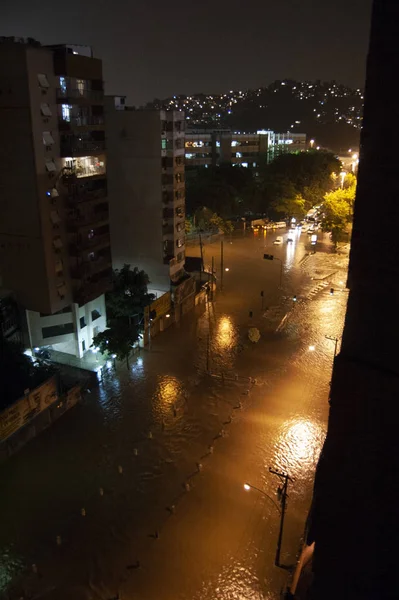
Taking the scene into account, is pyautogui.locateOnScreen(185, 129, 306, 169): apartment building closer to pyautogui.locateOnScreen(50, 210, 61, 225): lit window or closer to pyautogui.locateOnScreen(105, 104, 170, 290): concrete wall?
pyautogui.locateOnScreen(105, 104, 170, 290): concrete wall

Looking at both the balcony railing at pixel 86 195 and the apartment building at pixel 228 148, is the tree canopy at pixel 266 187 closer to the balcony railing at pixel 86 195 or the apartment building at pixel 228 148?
the apartment building at pixel 228 148

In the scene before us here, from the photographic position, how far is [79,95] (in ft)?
87.3

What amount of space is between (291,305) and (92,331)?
58.9ft

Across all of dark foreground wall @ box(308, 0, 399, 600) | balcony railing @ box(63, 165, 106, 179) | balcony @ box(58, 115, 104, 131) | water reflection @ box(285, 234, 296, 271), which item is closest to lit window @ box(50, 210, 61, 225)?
balcony railing @ box(63, 165, 106, 179)

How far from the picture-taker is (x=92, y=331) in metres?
31.1

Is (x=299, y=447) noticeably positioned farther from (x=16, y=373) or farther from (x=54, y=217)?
(x=54, y=217)

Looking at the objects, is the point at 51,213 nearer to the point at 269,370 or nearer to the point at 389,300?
the point at 269,370

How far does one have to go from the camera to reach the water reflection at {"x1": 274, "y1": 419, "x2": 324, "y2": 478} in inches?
847

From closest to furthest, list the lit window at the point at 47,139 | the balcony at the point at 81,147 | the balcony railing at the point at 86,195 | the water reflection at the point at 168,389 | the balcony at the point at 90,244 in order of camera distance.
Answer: the lit window at the point at 47,139 < the balcony at the point at 81,147 < the water reflection at the point at 168,389 < the balcony railing at the point at 86,195 < the balcony at the point at 90,244

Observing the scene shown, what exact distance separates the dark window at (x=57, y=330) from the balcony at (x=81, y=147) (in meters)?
10.1

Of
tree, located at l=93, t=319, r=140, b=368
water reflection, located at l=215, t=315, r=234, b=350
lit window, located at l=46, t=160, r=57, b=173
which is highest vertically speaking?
lit window, located at l=46, t=160, r=57, b=173

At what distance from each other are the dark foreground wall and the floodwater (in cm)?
1320

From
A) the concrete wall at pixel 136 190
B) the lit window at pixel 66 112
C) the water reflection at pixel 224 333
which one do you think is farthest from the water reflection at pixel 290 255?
the lit window at pixel 66 112

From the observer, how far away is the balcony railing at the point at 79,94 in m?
25.5
